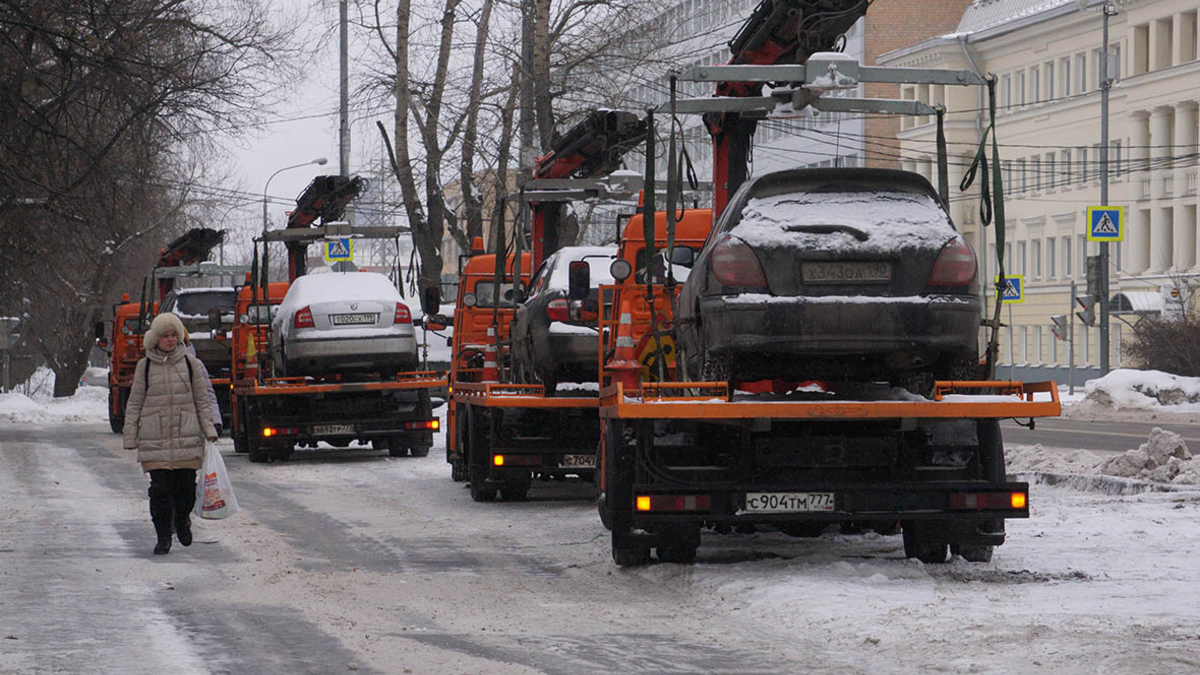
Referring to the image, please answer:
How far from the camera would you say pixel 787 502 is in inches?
411

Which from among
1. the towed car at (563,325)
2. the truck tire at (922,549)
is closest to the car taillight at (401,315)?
the towed car at (563,325)

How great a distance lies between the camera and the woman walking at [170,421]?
504 inches

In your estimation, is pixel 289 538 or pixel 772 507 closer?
pixel 772 507

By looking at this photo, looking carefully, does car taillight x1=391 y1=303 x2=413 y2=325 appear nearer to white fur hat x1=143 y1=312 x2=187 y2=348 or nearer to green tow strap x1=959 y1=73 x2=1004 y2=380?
white fur hat x1=143 y1=312 x2=187 y2=348

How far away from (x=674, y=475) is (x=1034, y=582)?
2.04 metres

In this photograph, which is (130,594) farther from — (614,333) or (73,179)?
(73,179)

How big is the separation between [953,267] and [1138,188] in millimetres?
53527

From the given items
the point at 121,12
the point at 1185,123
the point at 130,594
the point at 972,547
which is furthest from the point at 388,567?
the point at 1185,123

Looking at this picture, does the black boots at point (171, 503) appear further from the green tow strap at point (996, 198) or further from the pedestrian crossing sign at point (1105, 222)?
the pedestrian crossing sign at point (1105, 222)

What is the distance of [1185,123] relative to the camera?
58906 mm

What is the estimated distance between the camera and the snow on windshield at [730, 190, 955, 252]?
10.0m

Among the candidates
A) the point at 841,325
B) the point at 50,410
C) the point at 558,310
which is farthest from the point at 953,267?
the point at 50,410

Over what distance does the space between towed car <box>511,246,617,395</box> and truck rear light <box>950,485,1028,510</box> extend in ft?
17.9

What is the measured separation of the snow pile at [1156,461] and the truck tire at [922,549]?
5276mm
